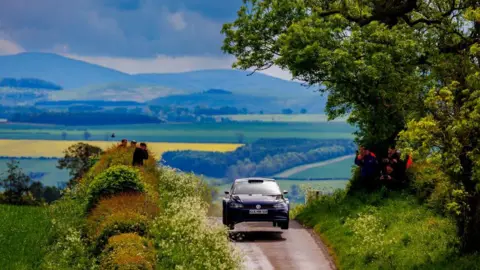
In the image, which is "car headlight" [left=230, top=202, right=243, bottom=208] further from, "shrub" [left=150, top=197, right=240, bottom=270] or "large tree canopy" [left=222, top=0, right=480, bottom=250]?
"large tree canopy" [left=222, top=0, right=480, bottom=250]

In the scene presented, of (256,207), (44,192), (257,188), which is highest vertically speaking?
(257,188)

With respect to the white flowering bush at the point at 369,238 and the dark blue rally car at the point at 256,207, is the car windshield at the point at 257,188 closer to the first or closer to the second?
the dark blue rally car at the point at 256,207

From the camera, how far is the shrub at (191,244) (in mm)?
17828

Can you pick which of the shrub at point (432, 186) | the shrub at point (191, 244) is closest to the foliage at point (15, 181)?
the shrub at point (432, 186)

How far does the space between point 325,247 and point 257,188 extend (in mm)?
4199

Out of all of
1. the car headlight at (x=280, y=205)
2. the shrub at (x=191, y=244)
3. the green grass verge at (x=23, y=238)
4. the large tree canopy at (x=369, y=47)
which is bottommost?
the green grass verge at (x=23, y=238)

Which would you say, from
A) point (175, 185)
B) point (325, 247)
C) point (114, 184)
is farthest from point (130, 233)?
point (175, 185)

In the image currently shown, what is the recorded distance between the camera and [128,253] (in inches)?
643

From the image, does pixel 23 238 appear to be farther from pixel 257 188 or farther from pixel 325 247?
pixel 325 247

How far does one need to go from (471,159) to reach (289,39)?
680 inches

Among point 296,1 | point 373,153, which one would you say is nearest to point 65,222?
point 373,153

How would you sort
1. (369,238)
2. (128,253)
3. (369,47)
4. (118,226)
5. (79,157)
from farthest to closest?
(79,157)
(369,47)
(369,238)
(118,226)
(128,253)

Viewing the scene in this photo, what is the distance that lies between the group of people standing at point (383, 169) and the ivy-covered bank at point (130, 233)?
22.1 ft

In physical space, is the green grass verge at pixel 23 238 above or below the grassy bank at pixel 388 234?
below
